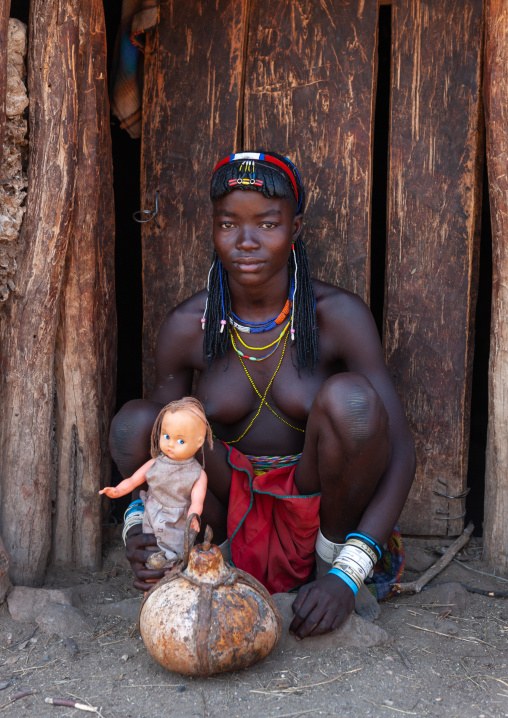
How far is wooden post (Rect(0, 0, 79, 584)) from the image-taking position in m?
2.72

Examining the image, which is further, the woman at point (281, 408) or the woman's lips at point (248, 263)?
the woman's lips at point (248, 263)

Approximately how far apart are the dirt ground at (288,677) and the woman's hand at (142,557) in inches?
6.3

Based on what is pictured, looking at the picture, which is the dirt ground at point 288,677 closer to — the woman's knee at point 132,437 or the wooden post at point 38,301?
the wooden post at point 38,301

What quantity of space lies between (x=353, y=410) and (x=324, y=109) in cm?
145

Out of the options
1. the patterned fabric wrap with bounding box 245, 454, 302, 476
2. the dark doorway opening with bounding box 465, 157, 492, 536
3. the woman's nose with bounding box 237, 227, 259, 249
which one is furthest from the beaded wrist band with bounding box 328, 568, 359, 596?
the dark doorway opening with bounding box 465, 157, 492, 536

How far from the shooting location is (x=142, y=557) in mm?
2414

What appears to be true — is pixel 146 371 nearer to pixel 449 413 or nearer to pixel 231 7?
pixel 449 413

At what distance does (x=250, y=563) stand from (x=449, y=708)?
3.05ft

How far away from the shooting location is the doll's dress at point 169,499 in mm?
2297

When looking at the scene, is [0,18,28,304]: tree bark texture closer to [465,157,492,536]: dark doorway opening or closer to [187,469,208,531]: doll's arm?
[187,469,208,531]: doll's arm

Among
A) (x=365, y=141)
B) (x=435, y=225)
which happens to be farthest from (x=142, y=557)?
(x=365, y=141)

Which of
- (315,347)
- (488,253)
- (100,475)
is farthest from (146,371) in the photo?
(488,253)

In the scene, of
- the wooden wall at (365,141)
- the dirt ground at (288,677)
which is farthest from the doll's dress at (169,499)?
the wooden wall at (365,141)

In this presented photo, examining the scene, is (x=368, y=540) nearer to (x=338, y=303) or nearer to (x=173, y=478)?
(x=173, y=478)
